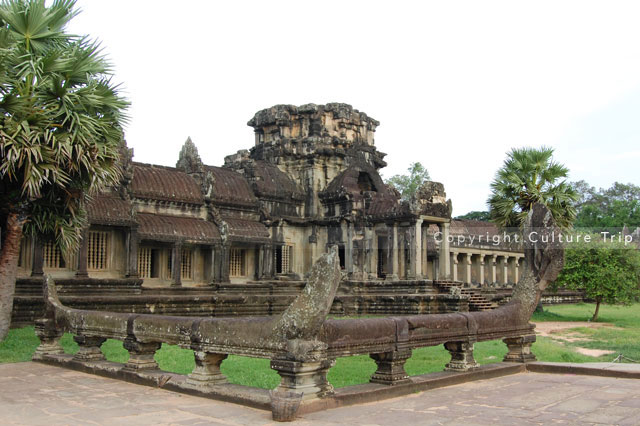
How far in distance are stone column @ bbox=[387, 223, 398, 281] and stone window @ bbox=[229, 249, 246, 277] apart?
6.59 meters

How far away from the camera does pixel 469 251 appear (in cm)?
4600

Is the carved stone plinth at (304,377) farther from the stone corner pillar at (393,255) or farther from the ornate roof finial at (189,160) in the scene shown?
the ornate roof finial at (189,160)

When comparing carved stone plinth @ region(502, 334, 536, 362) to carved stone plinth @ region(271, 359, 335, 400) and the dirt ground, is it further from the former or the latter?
the dirt ground

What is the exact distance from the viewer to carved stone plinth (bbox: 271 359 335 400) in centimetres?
698

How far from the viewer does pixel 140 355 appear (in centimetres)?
943

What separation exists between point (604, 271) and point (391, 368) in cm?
2430

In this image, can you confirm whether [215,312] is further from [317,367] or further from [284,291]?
[317,367]

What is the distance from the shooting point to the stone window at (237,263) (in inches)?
1150

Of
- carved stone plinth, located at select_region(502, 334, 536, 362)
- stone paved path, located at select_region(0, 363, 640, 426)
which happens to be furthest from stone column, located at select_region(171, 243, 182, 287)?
carved stone plinth, located at select_region(502, 334, 536, 362)

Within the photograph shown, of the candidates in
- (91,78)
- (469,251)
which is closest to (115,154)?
(91,78)

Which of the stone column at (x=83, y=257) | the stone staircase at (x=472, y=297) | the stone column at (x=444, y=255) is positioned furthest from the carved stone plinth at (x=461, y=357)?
the stone column at (x=444, y=255)

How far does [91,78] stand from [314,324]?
10804 millimetres

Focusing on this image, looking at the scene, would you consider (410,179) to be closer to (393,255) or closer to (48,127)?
(393,255)

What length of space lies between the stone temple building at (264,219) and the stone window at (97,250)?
0.04m
